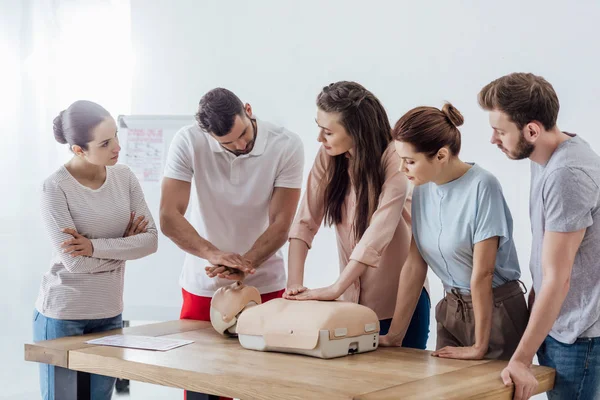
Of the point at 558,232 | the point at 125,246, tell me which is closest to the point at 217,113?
the point at 125,246

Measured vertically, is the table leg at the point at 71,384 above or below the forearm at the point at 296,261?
below

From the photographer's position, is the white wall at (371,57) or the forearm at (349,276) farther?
the white wall at (371,57)

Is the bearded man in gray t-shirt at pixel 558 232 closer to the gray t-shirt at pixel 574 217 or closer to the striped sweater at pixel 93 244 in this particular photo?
the gray t-shirt at pixel 574 217

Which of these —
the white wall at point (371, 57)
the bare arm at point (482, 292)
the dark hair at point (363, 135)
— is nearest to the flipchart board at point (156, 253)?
the white wall at point (371, 57)

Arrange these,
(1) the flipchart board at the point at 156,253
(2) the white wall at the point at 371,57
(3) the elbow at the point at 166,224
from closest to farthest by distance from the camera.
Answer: (3) the elbow at the point at 166,224, (2) the white wall at the point at 371,57, (1) the flipchart board at the point at 156,253

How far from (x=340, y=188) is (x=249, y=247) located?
0.53 m

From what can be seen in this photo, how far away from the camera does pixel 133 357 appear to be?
201 centimetres

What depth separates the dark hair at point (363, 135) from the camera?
7.22 feet

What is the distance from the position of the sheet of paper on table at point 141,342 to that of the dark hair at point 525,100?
1110 millimetres

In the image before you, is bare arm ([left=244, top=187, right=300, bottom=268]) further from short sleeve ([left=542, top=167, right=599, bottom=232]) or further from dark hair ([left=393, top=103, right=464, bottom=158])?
short sleeve ([left=542, top=167, right=599, bottom=232])

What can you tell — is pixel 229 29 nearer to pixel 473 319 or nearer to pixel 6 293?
pixel 6 293

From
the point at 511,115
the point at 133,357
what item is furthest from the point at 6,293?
the point at 511,115

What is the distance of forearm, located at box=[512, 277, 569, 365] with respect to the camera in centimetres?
174

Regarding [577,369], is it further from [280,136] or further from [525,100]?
[280,136]
